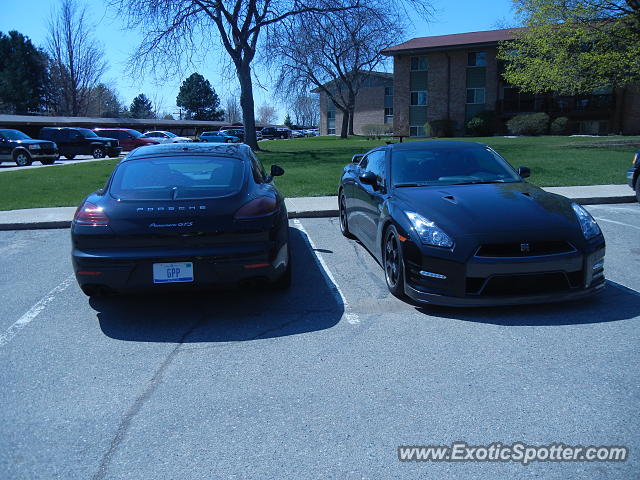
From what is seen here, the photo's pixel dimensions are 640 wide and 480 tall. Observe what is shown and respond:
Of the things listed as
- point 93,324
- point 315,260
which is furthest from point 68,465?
point 315,260

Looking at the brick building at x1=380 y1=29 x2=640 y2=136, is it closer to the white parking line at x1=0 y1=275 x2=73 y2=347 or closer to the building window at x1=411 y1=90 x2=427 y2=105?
the building window at x1=411 y1=90 x2=427 y2=105

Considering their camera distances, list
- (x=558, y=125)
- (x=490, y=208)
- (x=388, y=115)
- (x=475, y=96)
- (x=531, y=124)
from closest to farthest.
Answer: (x=490, y=208), (x=531, y=124), (x=558, y=125), (x=475, y=96), (x=388, y=115)

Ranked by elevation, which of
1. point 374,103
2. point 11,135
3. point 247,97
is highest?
point 374,103

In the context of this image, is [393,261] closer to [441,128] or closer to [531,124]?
[531,124]

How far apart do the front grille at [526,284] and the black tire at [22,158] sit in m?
25.8

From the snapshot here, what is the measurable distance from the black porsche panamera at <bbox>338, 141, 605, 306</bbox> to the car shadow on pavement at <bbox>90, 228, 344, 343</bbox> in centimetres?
83

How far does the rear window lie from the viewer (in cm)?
488

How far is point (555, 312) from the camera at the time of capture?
4.64m

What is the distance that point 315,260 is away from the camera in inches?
268

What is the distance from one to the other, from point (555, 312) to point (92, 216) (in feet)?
13.3

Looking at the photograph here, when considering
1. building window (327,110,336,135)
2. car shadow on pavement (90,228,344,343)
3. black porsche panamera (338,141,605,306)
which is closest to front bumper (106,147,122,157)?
car shadow on pavement (90,228,344,343)

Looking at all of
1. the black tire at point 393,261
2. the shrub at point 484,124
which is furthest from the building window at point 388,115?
the black tire at point 393,261

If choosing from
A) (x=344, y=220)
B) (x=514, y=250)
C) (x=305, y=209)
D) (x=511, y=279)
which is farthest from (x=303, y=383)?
(x=305, y=209)

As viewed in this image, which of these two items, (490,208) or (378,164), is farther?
(378,164)
